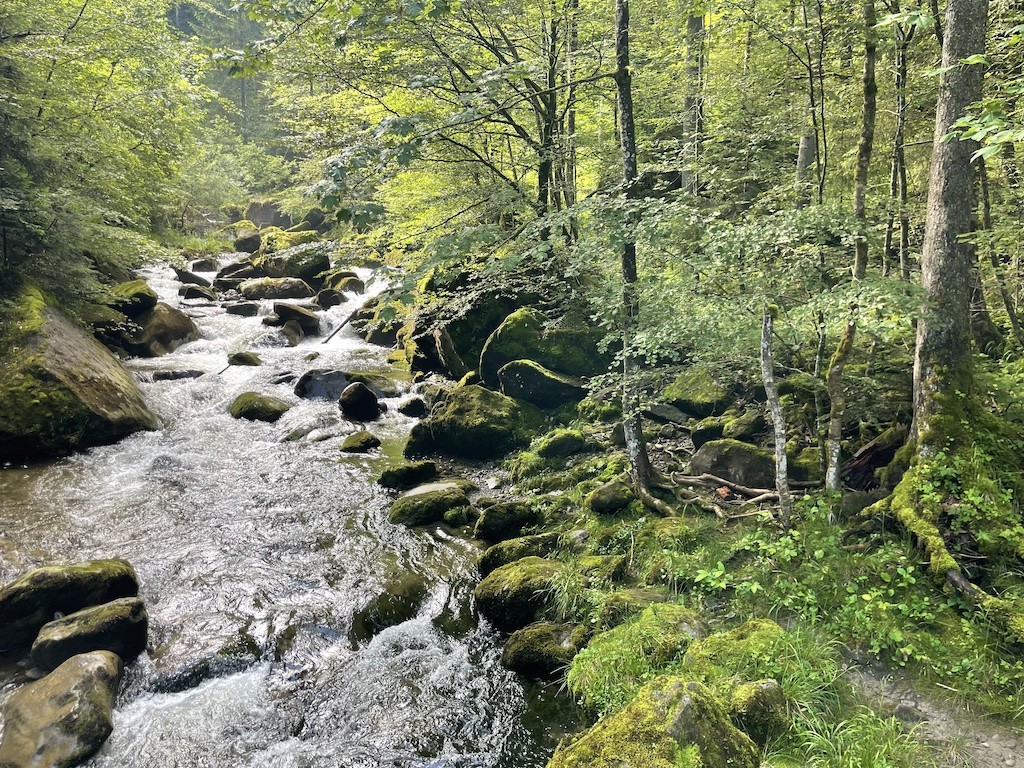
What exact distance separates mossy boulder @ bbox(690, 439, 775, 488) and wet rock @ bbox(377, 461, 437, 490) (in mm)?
4939

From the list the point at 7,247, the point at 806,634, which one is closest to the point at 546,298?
the point at 806,634

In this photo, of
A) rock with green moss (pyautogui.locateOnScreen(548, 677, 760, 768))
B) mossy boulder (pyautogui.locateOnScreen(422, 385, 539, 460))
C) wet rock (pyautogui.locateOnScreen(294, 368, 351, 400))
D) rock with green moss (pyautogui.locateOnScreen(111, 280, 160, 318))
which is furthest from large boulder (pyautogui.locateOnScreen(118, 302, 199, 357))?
rock with green moss (pyautogui.locateOnScreen(548, 677, 760, 768))

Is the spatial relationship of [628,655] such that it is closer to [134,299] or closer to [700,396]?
[700,396]

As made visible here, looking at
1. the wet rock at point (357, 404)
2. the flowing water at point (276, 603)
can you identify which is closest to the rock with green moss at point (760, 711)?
the flowing water at point (276, 603)

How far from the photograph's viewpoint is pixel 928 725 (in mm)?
4281

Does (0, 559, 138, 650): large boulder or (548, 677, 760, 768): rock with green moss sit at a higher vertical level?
(548, 677, 760, 768): rock with green moss

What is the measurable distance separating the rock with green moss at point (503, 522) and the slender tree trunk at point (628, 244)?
191 centimetres

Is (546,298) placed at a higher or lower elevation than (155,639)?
higher

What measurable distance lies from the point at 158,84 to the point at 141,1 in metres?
2.22

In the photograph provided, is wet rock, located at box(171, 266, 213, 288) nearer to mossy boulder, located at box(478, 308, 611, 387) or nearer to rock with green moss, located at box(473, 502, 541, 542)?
mossy boulder, located at box(478, 308, 611, 387)

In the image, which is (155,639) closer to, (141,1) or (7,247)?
(7,247)

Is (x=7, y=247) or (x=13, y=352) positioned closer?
(x=13, y=352)

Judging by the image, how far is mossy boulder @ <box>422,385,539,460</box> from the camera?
11.7 m

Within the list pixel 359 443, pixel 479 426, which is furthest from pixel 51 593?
pixel 479 426
